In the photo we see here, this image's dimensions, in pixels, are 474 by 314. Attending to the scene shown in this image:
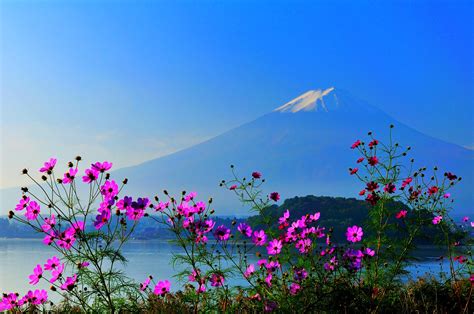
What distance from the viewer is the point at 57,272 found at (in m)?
4.63

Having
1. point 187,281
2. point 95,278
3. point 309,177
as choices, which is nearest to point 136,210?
point 95,278

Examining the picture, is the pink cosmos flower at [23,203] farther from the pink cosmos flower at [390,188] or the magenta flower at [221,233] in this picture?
the pink cosmos flower at [390,188]

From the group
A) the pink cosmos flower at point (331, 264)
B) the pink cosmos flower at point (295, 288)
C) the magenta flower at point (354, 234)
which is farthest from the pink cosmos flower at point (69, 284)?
the magenta flower at point (354, 234)

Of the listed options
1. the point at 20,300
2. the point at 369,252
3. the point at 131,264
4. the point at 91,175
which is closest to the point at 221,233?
the point at 91,175

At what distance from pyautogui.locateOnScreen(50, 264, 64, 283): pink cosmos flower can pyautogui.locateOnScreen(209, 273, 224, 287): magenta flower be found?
4.04ft

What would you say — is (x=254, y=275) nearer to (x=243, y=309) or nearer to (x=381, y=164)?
(x=243, y=309)

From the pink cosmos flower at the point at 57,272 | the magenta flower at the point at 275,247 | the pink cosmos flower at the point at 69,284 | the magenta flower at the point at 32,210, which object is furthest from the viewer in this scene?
the magenta flower at the point at 275,247

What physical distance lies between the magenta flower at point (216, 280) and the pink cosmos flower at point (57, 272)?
1.23 meters

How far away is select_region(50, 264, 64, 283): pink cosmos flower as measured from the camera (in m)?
4.57

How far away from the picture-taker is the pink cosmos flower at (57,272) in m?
4.57

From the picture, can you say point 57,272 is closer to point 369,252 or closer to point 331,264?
point 331,264

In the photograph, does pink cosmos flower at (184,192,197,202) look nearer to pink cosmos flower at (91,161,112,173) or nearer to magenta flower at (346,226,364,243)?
pink cosmos flower at (91,161,112,173)

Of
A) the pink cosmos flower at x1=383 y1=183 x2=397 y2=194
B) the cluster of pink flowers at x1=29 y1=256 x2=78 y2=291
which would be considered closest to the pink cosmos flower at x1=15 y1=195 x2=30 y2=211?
the cluster of pink flowers at x1=29 y1=256 x2=78 y2=291

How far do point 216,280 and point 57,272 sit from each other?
51.1 inches
